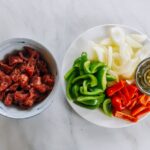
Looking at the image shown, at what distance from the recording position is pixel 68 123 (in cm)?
128

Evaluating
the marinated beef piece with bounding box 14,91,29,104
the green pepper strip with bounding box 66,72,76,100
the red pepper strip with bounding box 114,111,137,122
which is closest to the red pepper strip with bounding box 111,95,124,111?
the red pepper strip with bounding box 114,111,137,122

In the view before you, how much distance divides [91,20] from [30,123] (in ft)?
1.24

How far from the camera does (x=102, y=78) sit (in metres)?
1.20

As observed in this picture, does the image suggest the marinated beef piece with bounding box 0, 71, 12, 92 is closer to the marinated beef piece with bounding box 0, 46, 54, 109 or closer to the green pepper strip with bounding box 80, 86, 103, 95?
the marinated beef piece with bounding box 0, 46, 54, 109

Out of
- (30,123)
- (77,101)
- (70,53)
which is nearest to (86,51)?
(70,53)

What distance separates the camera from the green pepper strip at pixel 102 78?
3.92ft

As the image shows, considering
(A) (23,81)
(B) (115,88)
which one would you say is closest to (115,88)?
(B) (115,88)

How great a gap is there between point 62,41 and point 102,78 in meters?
0.19

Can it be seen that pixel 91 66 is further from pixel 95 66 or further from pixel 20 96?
pixel 20 96

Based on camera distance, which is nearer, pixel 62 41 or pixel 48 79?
pixel 48 79

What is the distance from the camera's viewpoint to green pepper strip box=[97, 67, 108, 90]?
1.20m

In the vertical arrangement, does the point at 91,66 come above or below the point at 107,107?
above

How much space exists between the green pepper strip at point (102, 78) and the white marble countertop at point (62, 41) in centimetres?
14

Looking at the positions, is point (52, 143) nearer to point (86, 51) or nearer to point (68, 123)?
point (68, 123)
